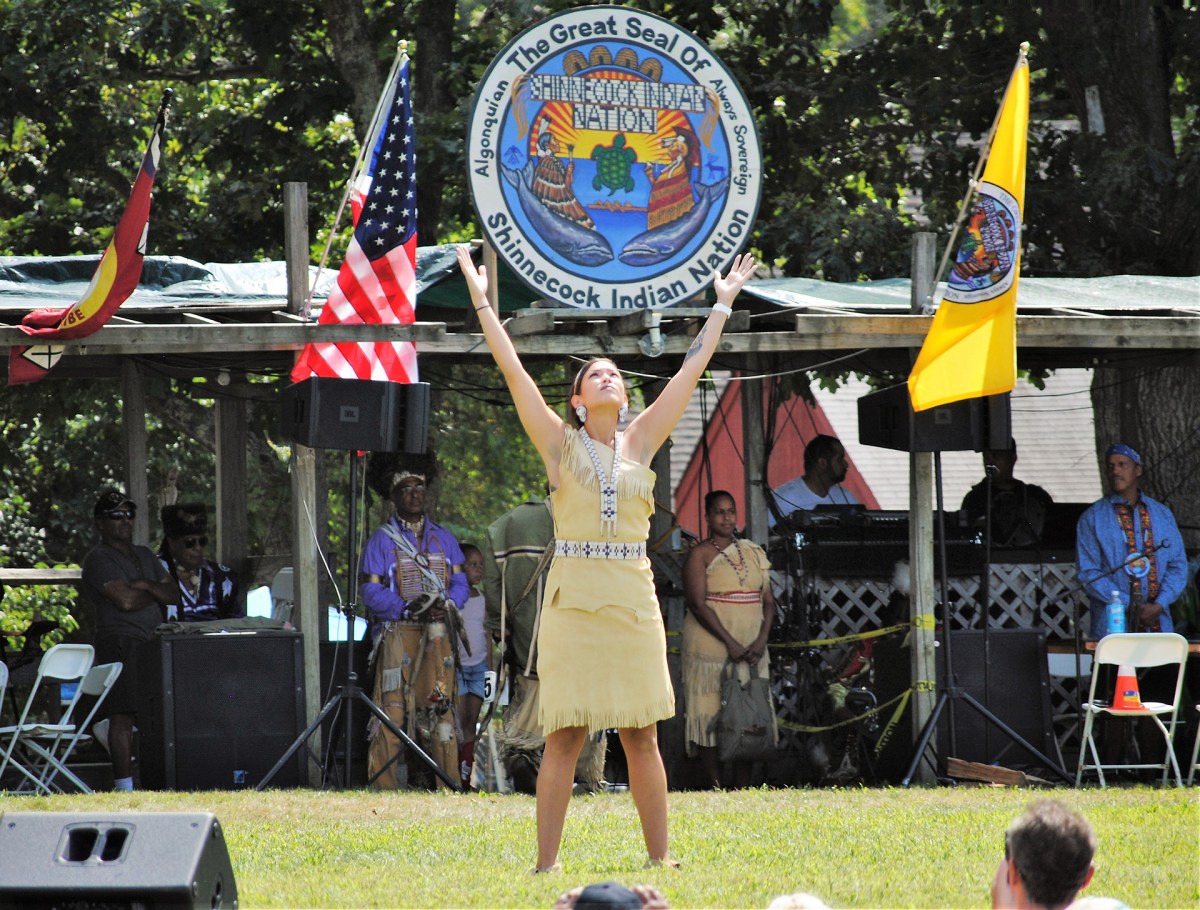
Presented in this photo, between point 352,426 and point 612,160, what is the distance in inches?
77.1

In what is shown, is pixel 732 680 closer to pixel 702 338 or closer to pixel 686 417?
pixel 702 338

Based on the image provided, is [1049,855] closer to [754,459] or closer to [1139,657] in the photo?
[1139,657]

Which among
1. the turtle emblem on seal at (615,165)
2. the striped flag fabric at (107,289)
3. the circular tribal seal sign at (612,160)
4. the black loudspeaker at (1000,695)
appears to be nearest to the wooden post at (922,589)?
the black loudspeaker at (1000,695)

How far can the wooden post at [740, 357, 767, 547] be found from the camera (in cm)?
1141

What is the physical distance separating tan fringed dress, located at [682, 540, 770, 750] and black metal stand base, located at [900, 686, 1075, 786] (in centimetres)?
103

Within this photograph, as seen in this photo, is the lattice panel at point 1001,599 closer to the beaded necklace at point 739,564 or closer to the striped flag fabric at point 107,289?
the beaded necklace at point 739,564

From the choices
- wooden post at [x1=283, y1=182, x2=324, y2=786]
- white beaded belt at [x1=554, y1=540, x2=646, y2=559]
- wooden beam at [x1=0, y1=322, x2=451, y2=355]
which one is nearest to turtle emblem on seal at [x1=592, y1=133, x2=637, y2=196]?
wooden beam at [x1=0, y1=322, x2=451, y2=355]

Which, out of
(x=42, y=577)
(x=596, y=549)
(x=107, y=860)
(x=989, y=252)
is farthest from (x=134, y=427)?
(x=107, y=860)

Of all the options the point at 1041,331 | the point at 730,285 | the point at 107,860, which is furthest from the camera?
the point at 1041,331

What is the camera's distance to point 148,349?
29.5ft

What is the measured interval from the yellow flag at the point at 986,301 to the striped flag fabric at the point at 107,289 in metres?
4.16

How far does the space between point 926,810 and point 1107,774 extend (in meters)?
2.49

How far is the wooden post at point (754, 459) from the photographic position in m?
11.4

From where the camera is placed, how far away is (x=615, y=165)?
28.5 feet
